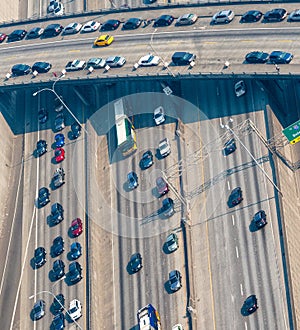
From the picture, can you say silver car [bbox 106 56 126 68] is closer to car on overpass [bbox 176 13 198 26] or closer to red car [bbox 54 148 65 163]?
car on overpass [bbox 176 13 198 26]

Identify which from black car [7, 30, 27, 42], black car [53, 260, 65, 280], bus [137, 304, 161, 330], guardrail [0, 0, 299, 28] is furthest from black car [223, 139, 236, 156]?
black car [7, 30, 27, 42]

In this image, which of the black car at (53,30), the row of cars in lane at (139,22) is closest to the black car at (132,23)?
the row of cars in lane at (139,22)

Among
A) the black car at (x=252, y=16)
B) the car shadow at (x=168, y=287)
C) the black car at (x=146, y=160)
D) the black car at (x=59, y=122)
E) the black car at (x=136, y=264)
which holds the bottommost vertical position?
the car shadow at (x=168, y=287)

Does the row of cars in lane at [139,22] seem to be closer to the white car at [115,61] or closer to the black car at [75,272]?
the white car at [115,61]

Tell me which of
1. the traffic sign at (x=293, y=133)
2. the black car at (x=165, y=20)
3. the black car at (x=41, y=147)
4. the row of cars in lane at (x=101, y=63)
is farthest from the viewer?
the black car at (x=41, y=147)

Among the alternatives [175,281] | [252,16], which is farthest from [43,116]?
[175,281]

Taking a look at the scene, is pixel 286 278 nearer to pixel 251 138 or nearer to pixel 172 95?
pixel 251 138
